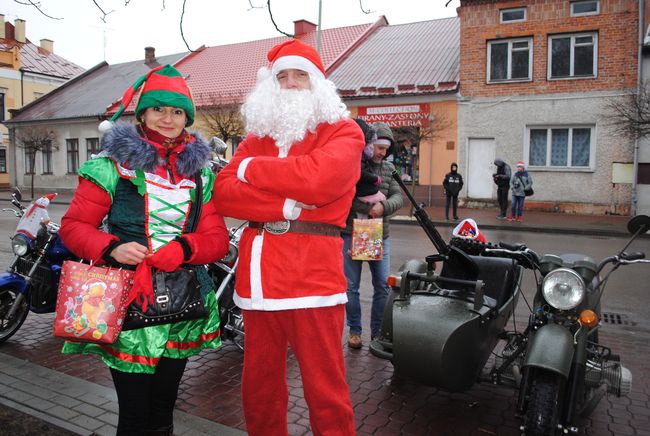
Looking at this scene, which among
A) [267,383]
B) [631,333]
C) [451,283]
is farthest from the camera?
[631,333]

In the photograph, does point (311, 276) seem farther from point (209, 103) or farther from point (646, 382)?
point (209, 103)

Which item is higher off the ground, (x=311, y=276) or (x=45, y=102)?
(x=45, y=102)

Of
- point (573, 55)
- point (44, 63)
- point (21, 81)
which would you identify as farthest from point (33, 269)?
point (44, 63)

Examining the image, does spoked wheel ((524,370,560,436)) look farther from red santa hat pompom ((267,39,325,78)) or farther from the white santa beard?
red santa hat pompom ((267,39,325,78))

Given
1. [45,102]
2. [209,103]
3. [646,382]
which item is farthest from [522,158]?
[45,102]

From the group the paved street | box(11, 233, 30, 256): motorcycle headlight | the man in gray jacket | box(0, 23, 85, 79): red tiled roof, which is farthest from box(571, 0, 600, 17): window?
box(0, 23, 85, 79): red tiled roof

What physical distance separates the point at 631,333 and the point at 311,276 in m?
4.54

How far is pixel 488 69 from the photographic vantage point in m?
19.9

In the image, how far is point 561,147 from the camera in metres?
19.1

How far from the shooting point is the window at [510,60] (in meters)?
19.3

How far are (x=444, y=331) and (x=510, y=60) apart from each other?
18196 millimetres

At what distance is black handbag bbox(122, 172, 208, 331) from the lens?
95.0 inches

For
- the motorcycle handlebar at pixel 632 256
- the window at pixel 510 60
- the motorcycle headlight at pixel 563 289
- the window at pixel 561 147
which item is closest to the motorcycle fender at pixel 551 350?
the motorcycle headlight at pixel 563 289

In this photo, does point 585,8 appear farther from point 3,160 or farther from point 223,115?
point 3,160
